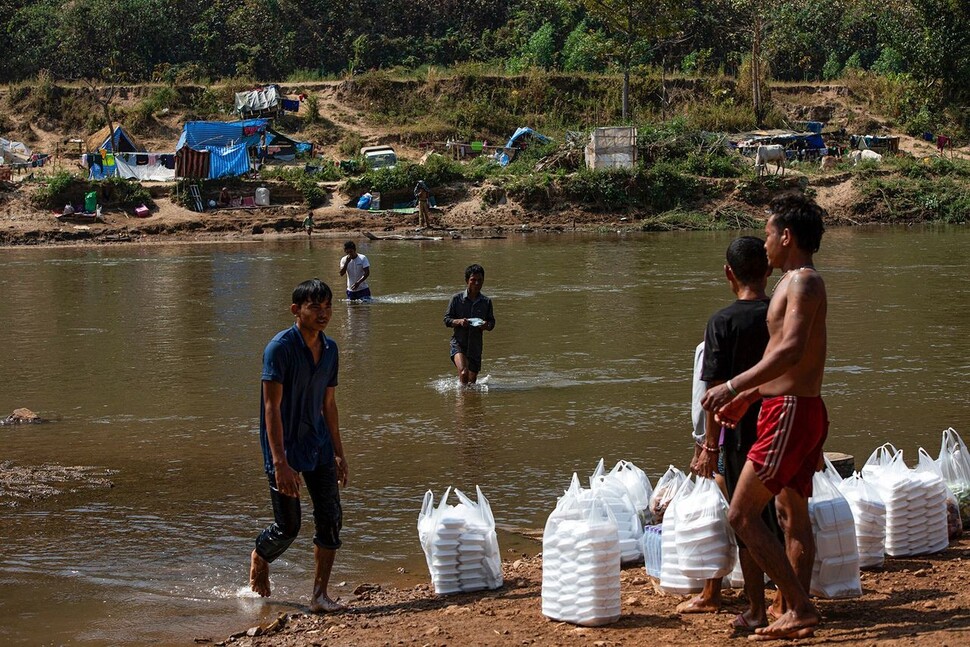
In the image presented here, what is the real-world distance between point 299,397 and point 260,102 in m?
44.3

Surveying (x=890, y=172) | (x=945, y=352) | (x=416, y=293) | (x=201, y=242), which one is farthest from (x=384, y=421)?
(x=890, y=172)

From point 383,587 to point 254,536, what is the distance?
48.4 inches

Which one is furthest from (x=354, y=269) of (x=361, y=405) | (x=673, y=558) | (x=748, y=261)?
(x=748, y=261)

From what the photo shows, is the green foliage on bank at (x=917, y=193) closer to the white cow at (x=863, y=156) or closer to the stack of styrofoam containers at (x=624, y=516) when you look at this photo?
the white cow at (x=863, y=156)

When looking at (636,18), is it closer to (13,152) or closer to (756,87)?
(756,87)

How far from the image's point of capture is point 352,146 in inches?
1809

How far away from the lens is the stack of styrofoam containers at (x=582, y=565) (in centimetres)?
506

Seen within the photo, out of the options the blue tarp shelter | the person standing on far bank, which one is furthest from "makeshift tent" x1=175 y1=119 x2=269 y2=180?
the person standing on far bank

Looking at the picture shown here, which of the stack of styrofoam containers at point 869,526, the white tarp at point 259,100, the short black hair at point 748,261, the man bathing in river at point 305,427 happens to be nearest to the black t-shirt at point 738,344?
the short black hair at point 748,261

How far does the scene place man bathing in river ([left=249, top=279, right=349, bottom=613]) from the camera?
18.1 feet

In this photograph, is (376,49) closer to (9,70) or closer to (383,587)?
(9,70)

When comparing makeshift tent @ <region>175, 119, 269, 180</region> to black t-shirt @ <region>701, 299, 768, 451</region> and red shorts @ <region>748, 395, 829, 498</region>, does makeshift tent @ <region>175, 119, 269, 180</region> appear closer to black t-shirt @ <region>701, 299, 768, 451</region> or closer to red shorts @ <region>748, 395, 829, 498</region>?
black t-shirt @ <region>701, 299, 768, 451</region>

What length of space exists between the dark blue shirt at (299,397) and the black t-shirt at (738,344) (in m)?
1.78

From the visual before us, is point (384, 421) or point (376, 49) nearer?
point (384, 421)
